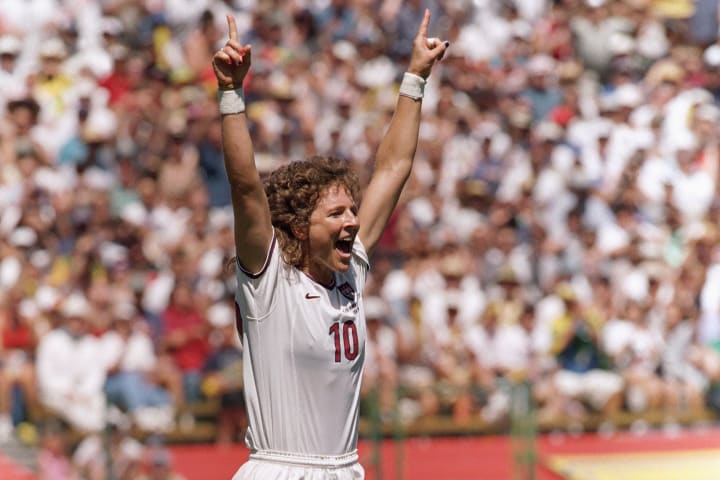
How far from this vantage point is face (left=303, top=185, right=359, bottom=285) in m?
5.29

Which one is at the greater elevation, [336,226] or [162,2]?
[162,2]

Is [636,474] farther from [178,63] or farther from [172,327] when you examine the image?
[178,63]

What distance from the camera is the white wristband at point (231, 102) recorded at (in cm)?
507

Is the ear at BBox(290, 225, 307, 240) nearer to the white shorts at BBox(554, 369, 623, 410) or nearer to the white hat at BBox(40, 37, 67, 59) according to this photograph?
the white shorts at BBox(554, 369, 623, 410)

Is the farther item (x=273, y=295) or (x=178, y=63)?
(x=178, y=63)

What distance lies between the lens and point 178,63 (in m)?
15.5

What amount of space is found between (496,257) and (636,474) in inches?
101

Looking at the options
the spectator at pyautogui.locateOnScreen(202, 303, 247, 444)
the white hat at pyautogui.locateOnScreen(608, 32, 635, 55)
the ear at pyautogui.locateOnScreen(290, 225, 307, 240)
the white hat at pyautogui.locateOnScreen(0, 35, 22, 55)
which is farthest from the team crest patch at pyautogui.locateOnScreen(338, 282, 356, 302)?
the white hat at pyautogui.locateOnScreen(608, 32, 635, 55)

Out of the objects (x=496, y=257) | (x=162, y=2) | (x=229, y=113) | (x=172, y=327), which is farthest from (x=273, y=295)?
(x=162, y=2)

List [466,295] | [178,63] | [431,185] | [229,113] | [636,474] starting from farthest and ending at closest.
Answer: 1. [178,63]
2. [431,185]
3. [466,295]
4. [636,474]
5. [229,113]

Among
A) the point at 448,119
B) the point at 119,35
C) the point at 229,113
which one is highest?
the point at 119,35

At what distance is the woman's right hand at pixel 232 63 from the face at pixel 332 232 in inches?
21.5

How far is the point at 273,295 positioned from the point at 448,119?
10.1 m

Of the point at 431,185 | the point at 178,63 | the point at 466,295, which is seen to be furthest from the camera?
the point at 178,63
